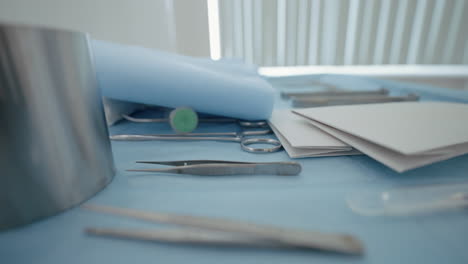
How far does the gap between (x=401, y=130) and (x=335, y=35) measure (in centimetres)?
183

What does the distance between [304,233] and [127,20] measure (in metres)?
1.13

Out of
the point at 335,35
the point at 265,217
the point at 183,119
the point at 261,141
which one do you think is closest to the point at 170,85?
the point at 183,119

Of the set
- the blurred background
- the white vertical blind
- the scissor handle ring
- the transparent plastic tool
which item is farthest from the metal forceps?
the white vertical blind

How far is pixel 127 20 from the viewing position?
1017 millimetres

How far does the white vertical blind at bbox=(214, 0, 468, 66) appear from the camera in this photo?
71.7 inches

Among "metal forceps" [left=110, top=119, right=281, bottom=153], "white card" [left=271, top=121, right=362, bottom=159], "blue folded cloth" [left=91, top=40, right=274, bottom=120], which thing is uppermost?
"blue folded cloth" [left=91, top=40, right=274, bottom=120]

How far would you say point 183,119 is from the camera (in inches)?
17.9

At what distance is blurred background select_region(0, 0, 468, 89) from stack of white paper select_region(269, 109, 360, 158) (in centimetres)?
150

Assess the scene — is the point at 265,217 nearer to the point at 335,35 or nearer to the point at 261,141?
the point at 261,141

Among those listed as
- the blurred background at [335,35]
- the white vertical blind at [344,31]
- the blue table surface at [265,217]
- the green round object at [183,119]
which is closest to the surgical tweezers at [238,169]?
the blue table surface at [265,217]

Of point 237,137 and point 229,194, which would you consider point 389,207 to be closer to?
point 229,194

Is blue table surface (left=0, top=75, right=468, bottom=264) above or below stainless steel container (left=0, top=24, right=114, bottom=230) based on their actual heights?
below

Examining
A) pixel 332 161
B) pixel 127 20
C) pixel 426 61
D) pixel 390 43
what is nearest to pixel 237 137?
pixel 332 161

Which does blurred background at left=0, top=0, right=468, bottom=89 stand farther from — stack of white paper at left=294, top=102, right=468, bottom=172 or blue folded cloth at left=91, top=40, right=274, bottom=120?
stack of white paper at left=294, top=102, right=468, bottom=172
